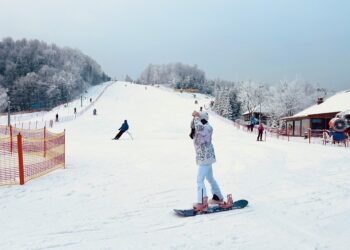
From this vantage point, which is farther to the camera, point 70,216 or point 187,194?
point 187,194

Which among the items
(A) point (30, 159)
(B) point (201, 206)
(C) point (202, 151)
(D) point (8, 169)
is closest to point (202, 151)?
(C) point (202, 151)

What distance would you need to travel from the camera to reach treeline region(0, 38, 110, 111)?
335 ft

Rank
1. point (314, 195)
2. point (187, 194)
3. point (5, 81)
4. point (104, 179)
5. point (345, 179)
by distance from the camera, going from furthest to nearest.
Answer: point (5, 81)
point (104, 179)
point (345, 179)
point (187, 194)
point (314, 195)

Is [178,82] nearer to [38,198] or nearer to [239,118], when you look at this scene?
[239,118]

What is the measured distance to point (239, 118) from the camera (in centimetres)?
9788

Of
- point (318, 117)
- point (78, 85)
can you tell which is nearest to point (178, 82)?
point (78, 85)

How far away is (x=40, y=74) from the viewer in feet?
384

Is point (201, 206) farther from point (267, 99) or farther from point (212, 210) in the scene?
point (267, 99)

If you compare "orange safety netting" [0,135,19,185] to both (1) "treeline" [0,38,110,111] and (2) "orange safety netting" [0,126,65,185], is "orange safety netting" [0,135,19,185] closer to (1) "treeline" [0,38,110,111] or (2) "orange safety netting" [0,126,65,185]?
(2) "orange safety netting" [0,126,65,185]

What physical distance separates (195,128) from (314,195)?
290 centimetres

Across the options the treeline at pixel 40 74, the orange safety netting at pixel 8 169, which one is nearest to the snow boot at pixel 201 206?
the orange safety netting at pixel 8 169

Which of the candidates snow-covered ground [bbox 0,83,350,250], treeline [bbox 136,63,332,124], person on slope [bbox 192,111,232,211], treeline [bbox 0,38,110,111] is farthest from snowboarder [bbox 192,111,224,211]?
treeline [bbox 0,38,110,111]

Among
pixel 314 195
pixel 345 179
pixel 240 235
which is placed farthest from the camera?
pixel 345 179

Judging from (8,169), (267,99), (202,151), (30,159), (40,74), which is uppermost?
(40,74)
